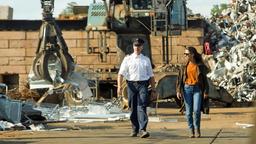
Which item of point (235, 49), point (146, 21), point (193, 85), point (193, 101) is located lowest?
point (193, 101)

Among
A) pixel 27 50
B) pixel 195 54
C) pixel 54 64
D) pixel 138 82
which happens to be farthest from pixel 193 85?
pixel 27 50

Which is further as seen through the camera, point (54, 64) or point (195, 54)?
point (54, 64)

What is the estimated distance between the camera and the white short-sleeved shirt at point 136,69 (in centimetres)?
1158

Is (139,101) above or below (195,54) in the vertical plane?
below

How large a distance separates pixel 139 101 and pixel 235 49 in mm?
22862

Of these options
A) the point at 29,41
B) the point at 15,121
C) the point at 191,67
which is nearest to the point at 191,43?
the point at 29,41

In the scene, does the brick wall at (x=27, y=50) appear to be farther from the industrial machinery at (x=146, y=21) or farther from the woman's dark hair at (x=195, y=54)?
the woman's dark hair at (x=195, y=54)

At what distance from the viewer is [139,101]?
37.8 ft

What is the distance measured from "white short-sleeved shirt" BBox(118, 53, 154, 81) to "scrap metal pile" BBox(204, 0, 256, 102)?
16.1 m

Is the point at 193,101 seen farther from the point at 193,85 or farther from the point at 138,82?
the point at 138,82

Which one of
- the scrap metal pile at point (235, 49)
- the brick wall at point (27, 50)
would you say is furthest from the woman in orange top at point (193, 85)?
the brick wall at point (27, 50)

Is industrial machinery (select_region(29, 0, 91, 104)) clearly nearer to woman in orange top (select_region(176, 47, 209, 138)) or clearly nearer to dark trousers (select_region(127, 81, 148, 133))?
dark trousers (select_region(127, 81, 148, 133))

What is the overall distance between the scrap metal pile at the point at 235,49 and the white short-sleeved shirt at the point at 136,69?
16.1m

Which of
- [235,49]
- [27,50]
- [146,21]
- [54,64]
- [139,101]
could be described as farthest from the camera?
[27,50]
